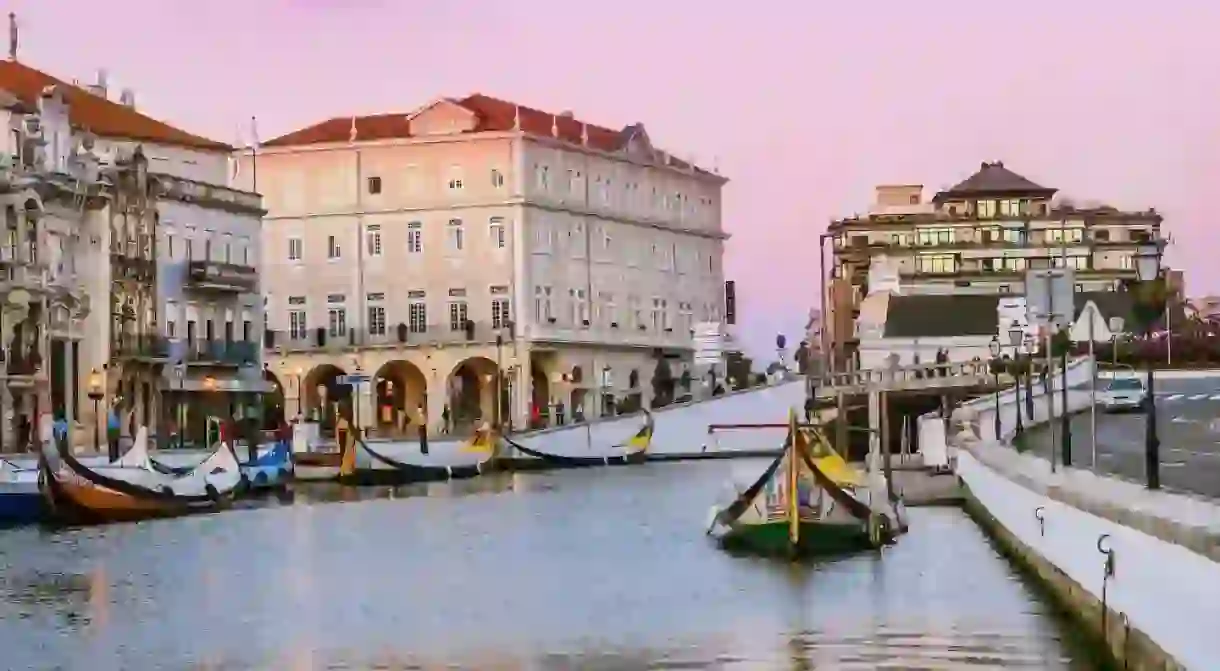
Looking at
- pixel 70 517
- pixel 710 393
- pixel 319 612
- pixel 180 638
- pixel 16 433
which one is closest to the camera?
pixel 180 638

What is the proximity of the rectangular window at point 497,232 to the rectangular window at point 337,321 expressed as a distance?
7.53 m

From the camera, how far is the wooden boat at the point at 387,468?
65.1 metres

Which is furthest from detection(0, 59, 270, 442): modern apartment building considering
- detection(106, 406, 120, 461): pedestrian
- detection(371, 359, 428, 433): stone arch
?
detection(371, 359, 428, 433): stone arch

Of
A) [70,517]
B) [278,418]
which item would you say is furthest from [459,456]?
[70,517]

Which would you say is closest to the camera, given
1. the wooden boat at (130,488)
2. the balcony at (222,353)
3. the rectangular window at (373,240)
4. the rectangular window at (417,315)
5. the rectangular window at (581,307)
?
the wooden boat at (130,488)

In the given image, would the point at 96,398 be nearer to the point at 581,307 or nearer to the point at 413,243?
the point at 413,243

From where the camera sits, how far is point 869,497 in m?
35.7

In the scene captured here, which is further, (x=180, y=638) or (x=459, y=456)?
(x=459, y=456)

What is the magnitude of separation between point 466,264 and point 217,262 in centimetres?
2196

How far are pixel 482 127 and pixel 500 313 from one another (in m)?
8.33

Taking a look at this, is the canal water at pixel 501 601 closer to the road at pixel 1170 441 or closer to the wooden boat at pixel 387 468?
the road at pixel 1170 441

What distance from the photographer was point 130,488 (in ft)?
152

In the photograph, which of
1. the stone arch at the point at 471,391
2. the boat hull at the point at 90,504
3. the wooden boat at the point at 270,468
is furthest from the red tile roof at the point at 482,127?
the boat hull at the point at 90,504

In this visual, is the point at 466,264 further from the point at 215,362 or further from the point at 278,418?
the point at 215,362
